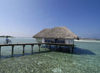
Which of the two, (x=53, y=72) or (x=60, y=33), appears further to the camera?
(x=60, y=33)

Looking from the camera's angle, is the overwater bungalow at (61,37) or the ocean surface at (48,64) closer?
the ocean surface at (48,64)

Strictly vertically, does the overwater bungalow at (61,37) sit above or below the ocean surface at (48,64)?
above

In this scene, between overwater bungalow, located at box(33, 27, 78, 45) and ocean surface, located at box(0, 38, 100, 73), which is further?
overwater bungalow, located at box(33, 27, 78, 45)

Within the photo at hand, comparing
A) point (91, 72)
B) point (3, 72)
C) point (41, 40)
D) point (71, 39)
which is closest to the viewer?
point (3, 72)

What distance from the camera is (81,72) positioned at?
26.2 feet

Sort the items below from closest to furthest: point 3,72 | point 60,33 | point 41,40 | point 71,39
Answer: point 3,72
point 71,39
point 60,33
point 41,40

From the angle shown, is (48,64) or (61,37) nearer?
(48,64)

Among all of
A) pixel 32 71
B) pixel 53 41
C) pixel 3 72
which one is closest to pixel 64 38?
pixel 53 41

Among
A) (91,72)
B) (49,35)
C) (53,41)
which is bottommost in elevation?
→ (91,72)

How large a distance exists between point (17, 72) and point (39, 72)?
2.07 m

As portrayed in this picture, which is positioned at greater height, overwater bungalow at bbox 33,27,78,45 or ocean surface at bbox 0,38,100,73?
overwater bungalow at bbox 33,27,78,45

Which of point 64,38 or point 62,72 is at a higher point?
point 64,38

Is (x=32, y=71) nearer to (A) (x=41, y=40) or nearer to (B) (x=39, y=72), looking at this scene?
(B) (x=39, y=72)

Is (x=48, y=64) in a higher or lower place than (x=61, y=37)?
lower
